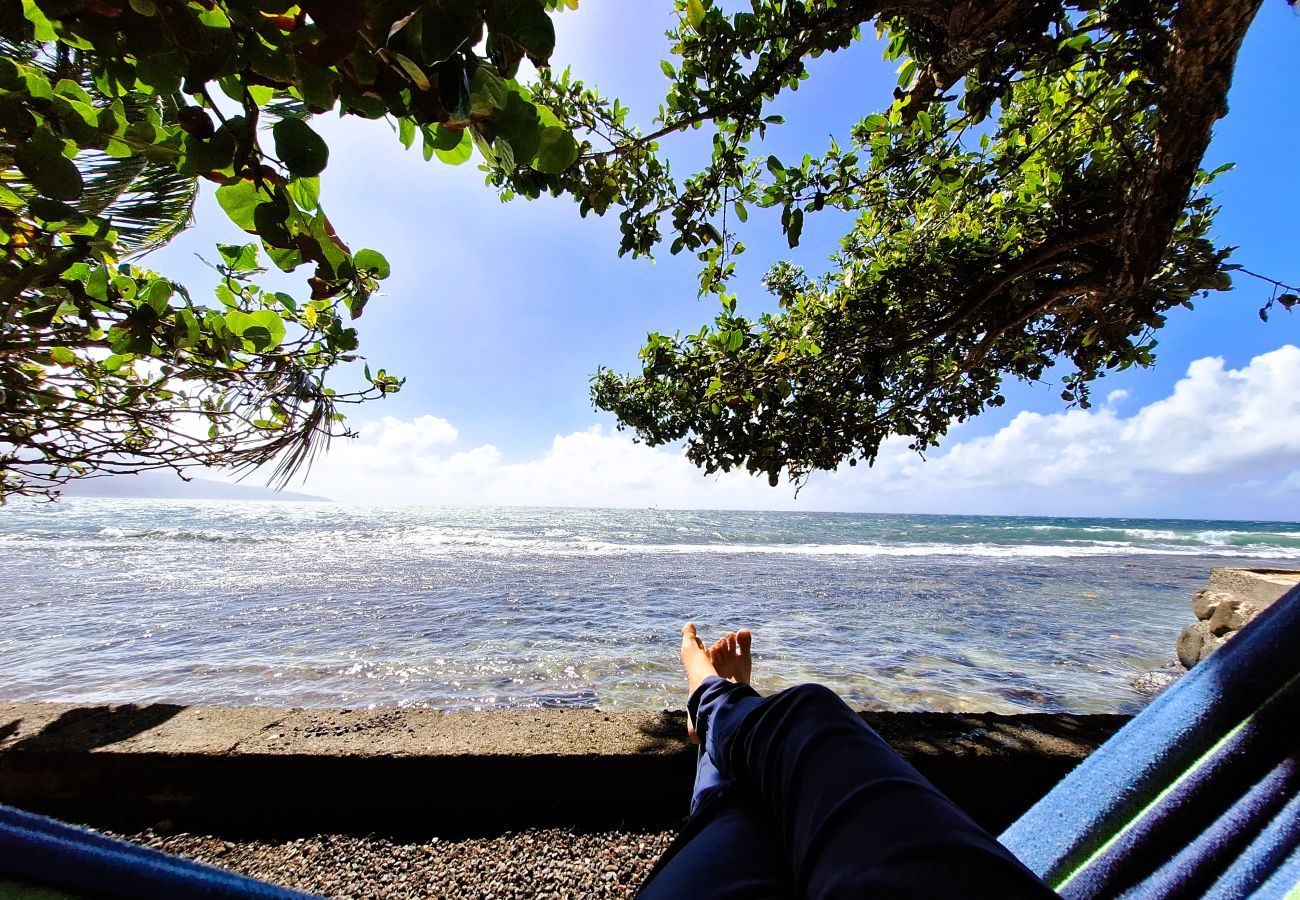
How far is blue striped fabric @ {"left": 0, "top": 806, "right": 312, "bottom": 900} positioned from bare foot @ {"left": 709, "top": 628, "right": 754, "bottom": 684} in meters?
1.85

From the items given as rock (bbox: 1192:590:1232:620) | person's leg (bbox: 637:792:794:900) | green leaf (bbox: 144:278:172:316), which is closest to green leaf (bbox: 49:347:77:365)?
green leaf (bbox: 144:278:172:316)

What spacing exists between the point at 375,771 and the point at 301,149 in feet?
6.36

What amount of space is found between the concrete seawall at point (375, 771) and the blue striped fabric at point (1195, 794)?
0.85 meters

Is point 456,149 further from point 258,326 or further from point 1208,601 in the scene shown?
point 1208,601

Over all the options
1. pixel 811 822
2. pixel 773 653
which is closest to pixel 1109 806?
pixel 811 822

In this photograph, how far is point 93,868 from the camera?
0.56 m

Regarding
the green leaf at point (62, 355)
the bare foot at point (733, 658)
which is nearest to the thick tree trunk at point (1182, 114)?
the bare foot at point (733, 658)

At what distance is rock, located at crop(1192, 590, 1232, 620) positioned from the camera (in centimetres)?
527

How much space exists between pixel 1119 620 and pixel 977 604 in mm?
1874

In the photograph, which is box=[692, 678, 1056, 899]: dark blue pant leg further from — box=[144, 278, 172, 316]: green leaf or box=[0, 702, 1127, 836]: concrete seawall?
box=[144, 278, 172, 316]: green leaf

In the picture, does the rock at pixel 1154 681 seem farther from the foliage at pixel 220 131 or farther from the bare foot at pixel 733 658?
the foliage at pixel 220 131

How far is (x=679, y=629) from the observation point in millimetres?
6406

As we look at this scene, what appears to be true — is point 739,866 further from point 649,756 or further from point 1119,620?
point 1119,620

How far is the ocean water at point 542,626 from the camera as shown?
4262 millimetres
